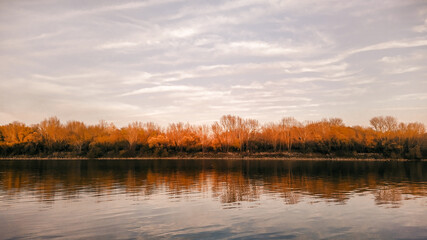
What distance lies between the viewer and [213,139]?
139 metres

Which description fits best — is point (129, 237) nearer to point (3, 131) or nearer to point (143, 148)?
point (143, 148)

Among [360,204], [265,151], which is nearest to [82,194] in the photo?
[360,204]

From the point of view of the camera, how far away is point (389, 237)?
14.9 m

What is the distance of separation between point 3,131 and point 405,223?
545 feet

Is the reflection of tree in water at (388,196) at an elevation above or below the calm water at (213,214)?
below

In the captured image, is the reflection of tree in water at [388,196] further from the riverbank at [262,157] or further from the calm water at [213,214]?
the riverbank at [262,157]

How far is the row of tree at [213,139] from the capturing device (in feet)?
394

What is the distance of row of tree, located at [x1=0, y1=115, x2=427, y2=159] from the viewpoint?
12006 centimetres

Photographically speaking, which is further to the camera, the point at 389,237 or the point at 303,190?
the point at 303,190

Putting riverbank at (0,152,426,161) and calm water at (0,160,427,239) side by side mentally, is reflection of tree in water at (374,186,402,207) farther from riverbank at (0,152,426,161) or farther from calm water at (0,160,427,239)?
riverbank at (0,152,426,161)

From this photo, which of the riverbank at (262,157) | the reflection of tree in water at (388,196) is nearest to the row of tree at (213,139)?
the riverbank at (262,157)

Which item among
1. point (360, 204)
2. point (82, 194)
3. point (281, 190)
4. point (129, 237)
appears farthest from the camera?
point (281, 190)

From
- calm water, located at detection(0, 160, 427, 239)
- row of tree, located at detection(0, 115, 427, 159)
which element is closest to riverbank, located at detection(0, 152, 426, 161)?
row of tree, located at detection(0, 115, 427, 159)

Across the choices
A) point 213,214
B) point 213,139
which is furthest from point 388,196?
point 213,139
